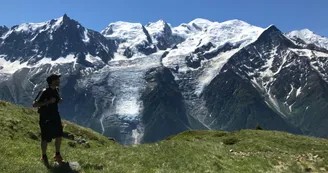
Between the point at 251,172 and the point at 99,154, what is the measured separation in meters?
12.0

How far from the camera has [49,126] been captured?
69.6ft

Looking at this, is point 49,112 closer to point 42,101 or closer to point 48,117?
point 48,117

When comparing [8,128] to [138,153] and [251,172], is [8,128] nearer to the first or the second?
[138,153]

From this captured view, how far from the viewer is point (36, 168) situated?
20.0 metres

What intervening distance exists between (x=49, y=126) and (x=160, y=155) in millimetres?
10979

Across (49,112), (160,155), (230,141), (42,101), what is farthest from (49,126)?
(230,141)

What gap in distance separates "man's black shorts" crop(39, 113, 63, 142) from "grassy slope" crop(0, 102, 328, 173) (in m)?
1.52

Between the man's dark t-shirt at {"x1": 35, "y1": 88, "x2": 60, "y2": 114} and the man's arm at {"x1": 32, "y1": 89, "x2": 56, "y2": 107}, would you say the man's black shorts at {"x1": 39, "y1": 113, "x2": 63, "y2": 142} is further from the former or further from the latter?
the man's arm at {"x1": 32, "y1": 89, "x2": 56, "y2": 107}

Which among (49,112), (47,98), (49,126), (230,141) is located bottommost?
(230,141)

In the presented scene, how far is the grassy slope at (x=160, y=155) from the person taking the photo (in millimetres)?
23859

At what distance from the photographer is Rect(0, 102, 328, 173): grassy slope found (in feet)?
78.3

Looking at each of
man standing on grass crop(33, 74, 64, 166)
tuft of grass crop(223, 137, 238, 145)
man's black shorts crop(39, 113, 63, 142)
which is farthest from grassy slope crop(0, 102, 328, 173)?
man standing on grass crop(33, 74, 64, 166)

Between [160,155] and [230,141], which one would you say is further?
[230,141]

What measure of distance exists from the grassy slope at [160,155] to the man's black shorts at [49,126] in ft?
4.99
